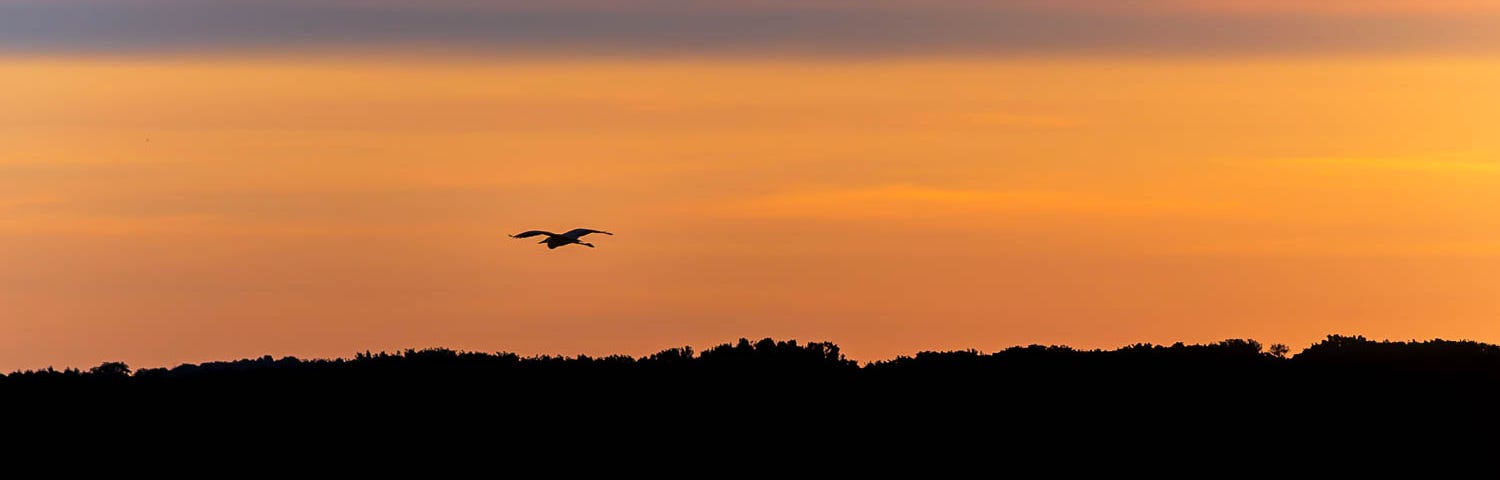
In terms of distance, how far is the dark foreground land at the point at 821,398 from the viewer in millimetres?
83938

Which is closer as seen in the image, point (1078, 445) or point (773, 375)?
point (1078, 445)

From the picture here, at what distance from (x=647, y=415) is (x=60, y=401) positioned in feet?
47.4

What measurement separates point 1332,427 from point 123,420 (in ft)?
93.5

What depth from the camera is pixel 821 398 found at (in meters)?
87.8

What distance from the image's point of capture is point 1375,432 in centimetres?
8356

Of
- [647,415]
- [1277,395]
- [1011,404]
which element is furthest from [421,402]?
[1277,395]

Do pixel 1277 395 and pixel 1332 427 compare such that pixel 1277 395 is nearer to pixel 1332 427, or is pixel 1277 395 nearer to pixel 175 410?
pixel 1332 427

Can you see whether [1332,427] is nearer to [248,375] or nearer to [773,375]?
[773,375]

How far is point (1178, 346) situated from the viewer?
9494cm

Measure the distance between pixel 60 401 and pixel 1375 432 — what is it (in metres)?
31.6

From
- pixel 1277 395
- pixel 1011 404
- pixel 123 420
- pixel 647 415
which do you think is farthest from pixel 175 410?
pixel 1277 395

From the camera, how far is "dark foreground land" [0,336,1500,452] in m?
83.9

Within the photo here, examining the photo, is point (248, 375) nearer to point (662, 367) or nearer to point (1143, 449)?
point (662, 367)

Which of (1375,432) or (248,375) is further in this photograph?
(248,375)
